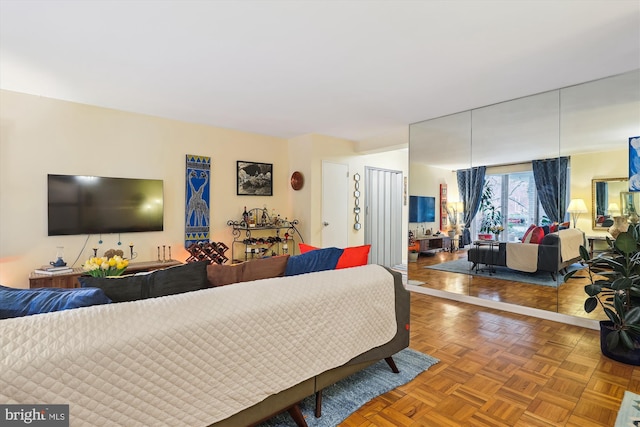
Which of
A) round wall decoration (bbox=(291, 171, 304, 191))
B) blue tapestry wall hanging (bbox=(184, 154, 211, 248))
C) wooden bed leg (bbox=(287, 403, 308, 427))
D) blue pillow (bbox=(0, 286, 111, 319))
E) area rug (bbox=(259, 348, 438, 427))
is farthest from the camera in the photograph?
round wall decoration (bbox=(291, 171, 304, 191))

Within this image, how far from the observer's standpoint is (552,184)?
10.9ft

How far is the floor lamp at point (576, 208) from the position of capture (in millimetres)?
3094

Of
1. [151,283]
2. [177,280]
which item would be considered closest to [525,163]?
[177,280]

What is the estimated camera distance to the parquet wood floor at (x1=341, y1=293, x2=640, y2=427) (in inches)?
69.3

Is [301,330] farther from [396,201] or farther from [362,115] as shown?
[396,201]

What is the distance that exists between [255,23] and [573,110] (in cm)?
314

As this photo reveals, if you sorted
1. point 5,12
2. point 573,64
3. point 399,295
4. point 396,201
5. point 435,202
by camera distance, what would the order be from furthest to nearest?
point 396,201 → point 435,202 → point 573,64 → point 399,295 → point 5,12

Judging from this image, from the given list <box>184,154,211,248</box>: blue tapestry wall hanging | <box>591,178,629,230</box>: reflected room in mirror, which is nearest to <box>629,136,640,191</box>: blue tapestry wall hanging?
<box>591,178,629,230</box>: reflected room in mirror

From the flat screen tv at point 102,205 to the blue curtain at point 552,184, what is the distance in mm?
4465

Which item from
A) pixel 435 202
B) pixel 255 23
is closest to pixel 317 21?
pixel 255 23

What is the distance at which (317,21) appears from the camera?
2.09m

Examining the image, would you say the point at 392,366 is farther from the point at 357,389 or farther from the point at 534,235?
the point at 534,235

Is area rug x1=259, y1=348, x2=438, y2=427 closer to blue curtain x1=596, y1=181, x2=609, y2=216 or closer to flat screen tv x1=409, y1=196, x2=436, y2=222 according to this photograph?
blue curtain x1=596, y1=181, x2=609, y2=216

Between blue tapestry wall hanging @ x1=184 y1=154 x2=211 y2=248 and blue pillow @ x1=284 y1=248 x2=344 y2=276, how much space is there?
285 cm
